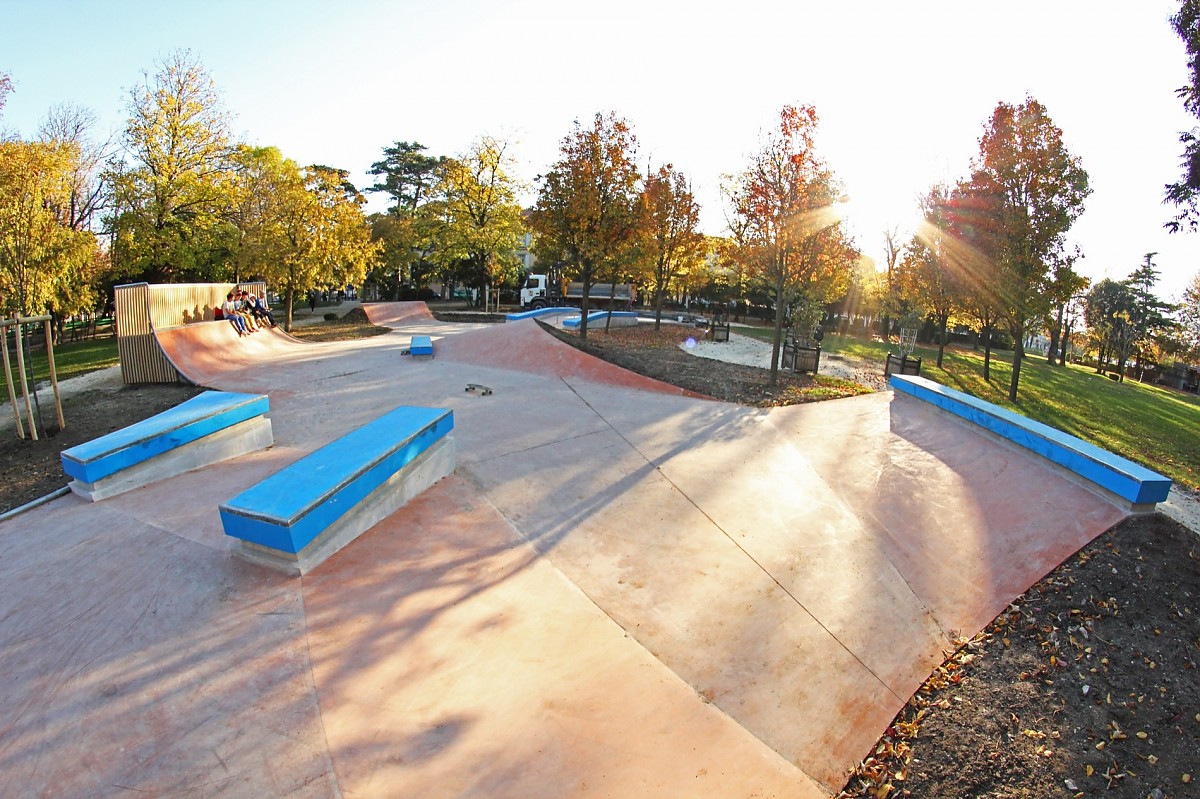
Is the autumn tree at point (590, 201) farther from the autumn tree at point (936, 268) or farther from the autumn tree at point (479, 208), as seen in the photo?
the autumn tree at point (479, 208)

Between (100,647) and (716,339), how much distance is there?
20503 millimetres

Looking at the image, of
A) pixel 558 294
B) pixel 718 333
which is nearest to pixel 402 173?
pixel 558 294

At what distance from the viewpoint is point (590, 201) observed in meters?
17.0

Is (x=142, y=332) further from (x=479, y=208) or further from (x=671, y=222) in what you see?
(x=479, y=208)

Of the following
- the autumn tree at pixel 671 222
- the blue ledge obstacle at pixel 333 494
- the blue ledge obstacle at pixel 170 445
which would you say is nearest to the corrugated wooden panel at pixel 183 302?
the blue ledge obstacle at pixel 170 445

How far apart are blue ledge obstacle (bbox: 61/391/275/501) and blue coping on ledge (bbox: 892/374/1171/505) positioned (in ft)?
33.2

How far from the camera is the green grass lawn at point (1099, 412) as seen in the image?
986cm

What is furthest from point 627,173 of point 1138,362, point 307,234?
point 1138,362

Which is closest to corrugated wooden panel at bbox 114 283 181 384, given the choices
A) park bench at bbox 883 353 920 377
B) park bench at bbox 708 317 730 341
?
park bench at bbox 708 317 730 341

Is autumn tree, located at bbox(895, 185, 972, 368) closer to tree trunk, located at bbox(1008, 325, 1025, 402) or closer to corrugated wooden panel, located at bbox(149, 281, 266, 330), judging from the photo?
tree trunk, located at bbox(1008, 325, 1025, 402)

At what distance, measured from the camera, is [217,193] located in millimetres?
23453

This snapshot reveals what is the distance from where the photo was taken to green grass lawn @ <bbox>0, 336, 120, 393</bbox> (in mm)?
13469

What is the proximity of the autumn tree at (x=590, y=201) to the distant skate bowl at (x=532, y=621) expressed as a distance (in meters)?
11.3

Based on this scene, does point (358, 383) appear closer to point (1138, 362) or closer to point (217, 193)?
point (217, 193)
